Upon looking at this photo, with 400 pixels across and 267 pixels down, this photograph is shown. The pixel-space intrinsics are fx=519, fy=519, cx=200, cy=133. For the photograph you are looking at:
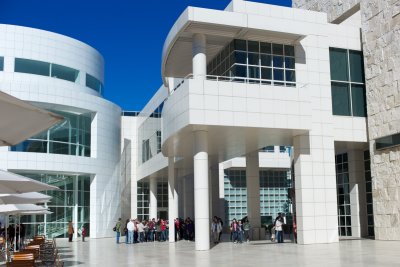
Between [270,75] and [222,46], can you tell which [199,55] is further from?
[270,75]

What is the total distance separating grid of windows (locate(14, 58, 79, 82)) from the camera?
3984cm

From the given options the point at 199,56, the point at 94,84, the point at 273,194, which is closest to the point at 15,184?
the point at 199,56

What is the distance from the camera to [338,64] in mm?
27031

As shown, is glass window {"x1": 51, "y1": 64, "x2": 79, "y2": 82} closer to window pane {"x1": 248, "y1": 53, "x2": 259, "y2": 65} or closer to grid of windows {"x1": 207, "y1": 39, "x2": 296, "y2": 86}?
grid of windows {"x1": 207, "y1": 39, "x2": 296, "y2": 86}

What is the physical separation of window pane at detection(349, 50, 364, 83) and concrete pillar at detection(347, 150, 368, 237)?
480 cm

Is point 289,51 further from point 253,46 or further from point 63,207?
point 63,207

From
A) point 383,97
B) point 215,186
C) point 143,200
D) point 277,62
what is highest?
point 277,62

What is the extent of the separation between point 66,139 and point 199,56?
20116 mm

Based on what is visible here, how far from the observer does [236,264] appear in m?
16.0

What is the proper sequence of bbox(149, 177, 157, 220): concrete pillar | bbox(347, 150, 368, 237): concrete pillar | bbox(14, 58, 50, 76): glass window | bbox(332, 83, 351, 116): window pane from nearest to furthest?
1. bbox(332, 83, 351, 116): window pane
2. bbox(347, 150, 368, 237): concrete pillar
3. bbox(14, 58, 50, 76): glass window
4. bbox(149, 177, 157, 220): concrete pillar

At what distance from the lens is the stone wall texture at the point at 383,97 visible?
2455cm

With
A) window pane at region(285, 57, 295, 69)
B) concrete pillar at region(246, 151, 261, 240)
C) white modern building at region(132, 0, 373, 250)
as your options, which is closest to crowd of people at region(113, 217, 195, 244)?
white modern building at region(132, 0, 373, 250)

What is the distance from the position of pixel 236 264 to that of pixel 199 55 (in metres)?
11.0

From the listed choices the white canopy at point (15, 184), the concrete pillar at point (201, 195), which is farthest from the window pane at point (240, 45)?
the white canopy at point (15, 184)
